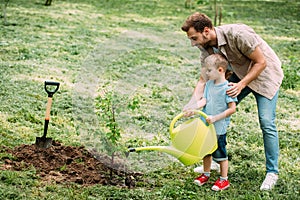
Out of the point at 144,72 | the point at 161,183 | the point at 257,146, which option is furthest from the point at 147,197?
the point at 144,72

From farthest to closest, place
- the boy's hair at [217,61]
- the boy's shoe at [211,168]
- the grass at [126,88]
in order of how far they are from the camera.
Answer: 1. the boy's shoe at [211,168]
2. the grass at [126,88]
3. the boy's hair at [217,61]

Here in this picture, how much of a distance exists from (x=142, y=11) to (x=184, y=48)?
3.89 metres

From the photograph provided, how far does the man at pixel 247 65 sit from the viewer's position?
11.3 ft

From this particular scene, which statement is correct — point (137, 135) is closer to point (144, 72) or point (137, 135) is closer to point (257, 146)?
point (257, 146)

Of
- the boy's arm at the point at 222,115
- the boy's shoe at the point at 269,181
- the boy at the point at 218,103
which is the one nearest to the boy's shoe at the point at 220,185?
the boy at the point at 218,103

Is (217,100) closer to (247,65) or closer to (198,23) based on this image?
(247,65)

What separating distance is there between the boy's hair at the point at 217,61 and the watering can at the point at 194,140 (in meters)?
0.34

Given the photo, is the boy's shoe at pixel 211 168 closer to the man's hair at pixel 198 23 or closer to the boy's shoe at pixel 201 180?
the boy's shoe at pixel 201 180

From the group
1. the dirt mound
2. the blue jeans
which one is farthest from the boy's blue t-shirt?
the dirt mound

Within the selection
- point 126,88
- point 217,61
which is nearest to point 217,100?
point 217,61

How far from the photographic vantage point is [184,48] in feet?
28.7

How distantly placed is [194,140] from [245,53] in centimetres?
66

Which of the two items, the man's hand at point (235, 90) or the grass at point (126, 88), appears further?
the grass at point (126, 88)

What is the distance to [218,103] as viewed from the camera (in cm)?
357
